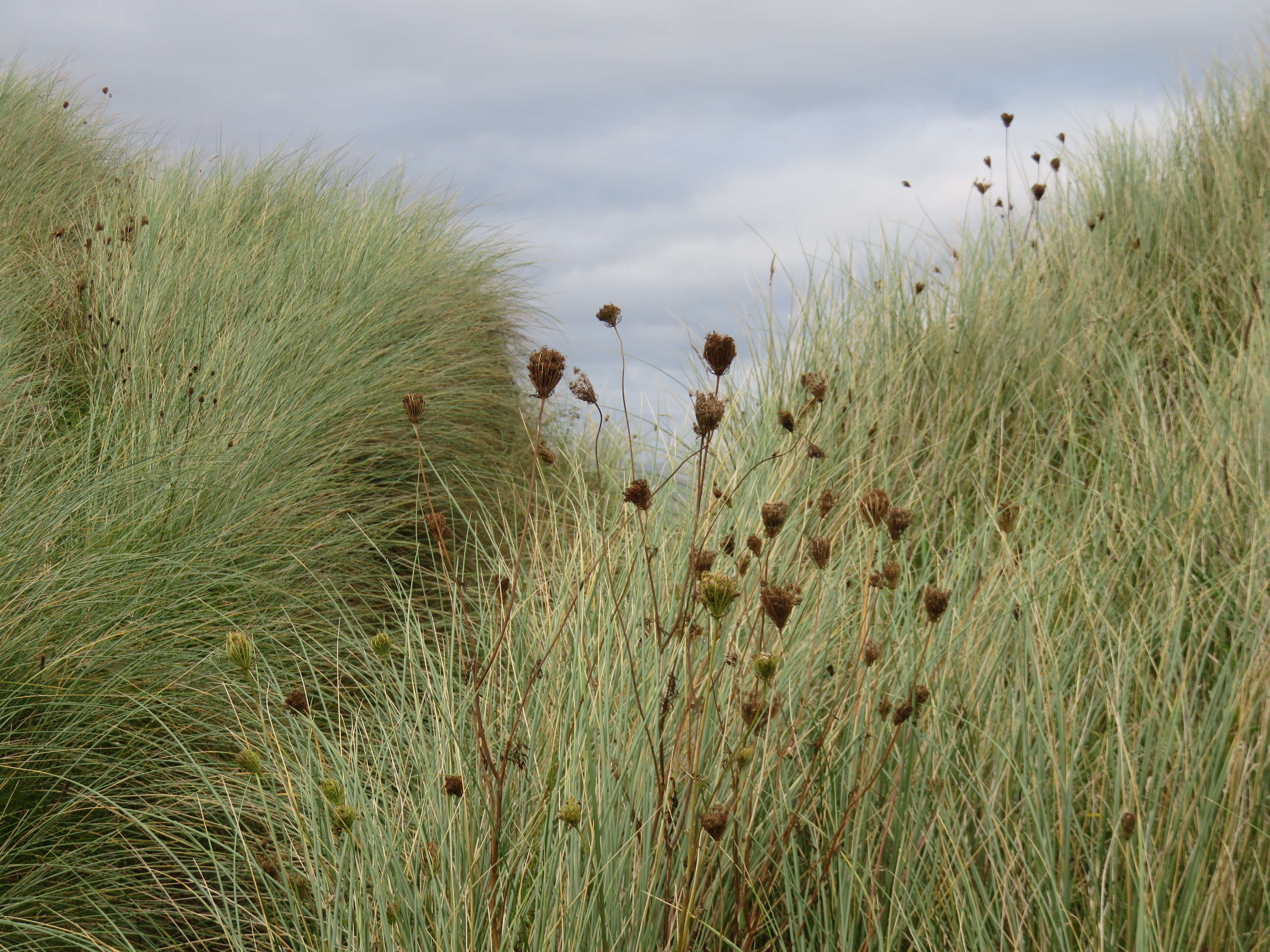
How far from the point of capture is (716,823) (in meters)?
1.22

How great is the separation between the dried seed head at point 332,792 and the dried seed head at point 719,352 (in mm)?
803

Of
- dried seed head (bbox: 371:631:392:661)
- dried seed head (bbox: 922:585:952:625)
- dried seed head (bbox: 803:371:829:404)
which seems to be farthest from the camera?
dried seed head (bbox: 803:371:829:404)

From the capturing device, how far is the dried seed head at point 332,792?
4.69ft

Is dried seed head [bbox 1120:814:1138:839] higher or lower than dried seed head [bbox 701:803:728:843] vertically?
lower

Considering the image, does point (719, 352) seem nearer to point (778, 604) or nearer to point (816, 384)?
point (778, 604)

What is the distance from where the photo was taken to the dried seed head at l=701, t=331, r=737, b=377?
141 cm

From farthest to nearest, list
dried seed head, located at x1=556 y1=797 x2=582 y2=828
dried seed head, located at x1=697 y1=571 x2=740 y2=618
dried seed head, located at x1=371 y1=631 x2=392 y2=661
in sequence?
dried seed head, located at x1=371 y1=631 x2=392 y2=661, dried seed head, located at x1=556 y1=797 x2=582 y2=828, dried seed head, located at x1=697 y1=571 x2=740 y2=618

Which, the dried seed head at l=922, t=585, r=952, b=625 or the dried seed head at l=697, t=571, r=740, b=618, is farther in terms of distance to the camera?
the dried seed head at l=922, t=585, r=952, b=625

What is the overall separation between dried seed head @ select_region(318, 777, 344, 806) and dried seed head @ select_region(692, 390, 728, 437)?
725mm

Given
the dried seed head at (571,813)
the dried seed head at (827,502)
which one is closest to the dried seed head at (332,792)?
the dried seed head at (571,813)

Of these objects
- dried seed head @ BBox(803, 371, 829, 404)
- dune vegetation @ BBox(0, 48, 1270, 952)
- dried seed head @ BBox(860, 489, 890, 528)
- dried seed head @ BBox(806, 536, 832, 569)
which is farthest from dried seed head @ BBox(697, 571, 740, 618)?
dried seed head @ BBox(803, 371, 829, 404)

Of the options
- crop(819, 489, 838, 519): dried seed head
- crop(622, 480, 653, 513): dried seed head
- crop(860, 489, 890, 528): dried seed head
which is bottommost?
crop(819, 489, 838, 519): dried seed head

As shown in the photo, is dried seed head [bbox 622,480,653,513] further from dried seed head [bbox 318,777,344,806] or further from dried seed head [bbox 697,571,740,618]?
dried seed head [bbox 318,777,344,806]

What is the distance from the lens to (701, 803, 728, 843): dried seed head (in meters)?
1.22
